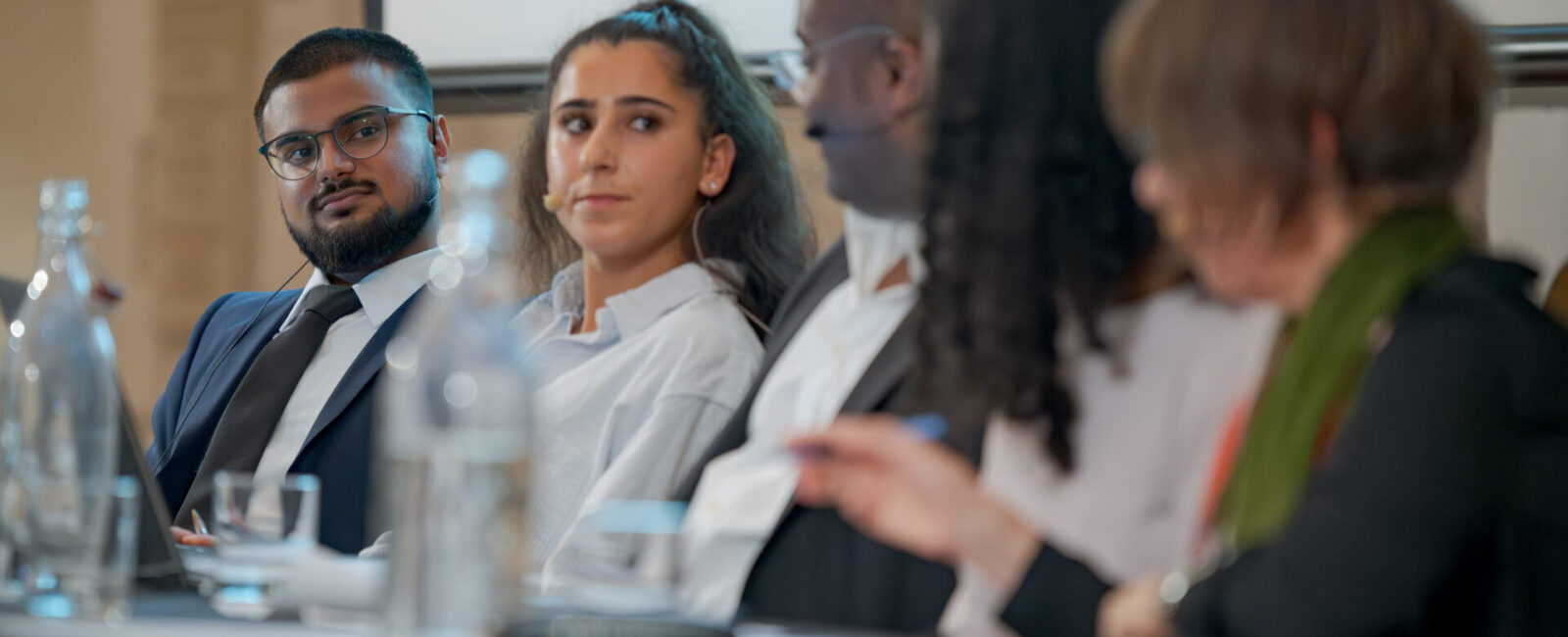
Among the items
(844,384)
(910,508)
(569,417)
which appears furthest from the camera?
(569,417)

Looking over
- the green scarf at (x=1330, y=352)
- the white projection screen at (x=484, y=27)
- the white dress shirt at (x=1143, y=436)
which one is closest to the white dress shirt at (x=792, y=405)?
the white dress shirt at (x=1143, y=436)

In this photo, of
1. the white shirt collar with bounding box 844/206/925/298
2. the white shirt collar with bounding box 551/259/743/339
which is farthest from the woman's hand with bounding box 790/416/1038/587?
the white shirt collar with bounding box 551/259/743/339

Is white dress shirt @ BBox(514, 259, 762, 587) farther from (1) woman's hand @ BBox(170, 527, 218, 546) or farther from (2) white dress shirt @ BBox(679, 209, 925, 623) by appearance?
(1) woman's hand @ BBox(170, 527, 218, 546)

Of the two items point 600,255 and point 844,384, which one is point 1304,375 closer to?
point 844,384

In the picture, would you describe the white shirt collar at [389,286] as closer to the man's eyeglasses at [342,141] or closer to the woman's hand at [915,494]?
the man's eyeglasses at [342,141]

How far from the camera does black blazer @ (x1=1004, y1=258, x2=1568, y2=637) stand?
88 centimetres

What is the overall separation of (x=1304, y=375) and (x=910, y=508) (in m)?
0.32

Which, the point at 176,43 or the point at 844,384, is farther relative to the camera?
the point at 176,43

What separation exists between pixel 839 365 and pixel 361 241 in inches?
46.3

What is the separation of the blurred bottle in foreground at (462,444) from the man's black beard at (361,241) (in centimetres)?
156

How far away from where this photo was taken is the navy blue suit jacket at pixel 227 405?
6.98 feet

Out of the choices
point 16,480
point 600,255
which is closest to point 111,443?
point 16,480

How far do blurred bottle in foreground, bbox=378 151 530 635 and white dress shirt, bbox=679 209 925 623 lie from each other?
1.86ft

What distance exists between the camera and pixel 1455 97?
1037 millimetres
